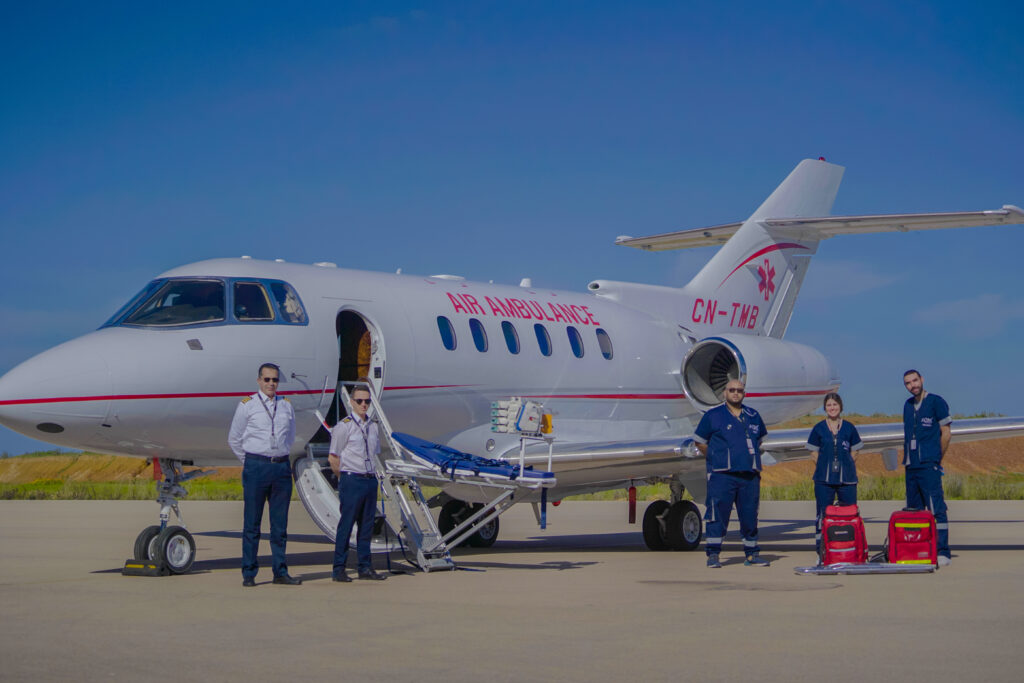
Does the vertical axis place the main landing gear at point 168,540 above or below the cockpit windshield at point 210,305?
below

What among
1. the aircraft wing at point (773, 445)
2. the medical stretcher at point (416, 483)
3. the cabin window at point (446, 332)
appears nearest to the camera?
the medical stretcher at point (416, 483)

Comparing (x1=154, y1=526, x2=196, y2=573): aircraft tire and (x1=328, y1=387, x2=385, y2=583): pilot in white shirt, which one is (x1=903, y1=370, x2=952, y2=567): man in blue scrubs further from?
(x1=154, y1=526, x2=196, y2=573): aircraft tire

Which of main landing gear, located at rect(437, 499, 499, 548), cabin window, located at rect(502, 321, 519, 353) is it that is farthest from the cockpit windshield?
main landing gear, located at rect(437, 499, 499, 548)

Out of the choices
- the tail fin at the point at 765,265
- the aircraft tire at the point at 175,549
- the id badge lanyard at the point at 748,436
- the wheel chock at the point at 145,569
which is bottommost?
the wheel chock at the point at 145,569

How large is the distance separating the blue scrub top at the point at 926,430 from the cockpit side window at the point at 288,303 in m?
6.76

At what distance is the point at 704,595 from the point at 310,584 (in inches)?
144

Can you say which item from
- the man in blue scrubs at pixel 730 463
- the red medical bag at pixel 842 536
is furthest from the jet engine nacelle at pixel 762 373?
the red medical bag at pixel 842 536

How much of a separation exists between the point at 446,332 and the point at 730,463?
4.03 m

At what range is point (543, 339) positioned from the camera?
52.9 ft

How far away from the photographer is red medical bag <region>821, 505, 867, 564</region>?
1169 centimetres

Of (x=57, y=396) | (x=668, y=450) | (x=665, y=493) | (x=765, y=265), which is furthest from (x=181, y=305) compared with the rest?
(x=665, y=493)

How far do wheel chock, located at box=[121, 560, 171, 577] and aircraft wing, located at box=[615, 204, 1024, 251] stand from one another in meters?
12.0

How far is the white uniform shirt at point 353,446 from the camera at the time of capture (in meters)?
11.2

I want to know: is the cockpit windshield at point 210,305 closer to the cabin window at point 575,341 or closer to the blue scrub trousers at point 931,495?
the cabin window at point 575,341
